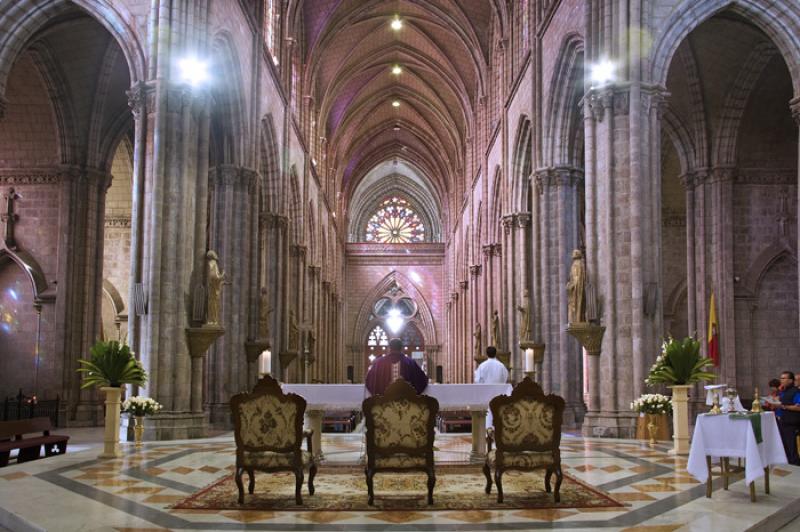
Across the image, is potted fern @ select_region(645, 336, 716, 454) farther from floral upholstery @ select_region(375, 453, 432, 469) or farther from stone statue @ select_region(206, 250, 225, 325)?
stone statue @ select_region(206, 250, 225, 325)

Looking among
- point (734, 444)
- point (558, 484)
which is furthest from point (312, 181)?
point (734, 444)

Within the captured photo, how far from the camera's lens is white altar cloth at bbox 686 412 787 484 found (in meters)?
7.52

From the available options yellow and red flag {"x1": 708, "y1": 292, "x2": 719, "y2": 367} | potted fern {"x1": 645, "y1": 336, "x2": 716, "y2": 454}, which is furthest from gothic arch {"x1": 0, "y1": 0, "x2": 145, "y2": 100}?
yellow and red flag {"x1": 708, "y1": 292, "x2": 719, "y2": 367}

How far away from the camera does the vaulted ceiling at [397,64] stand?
33719 millimetres

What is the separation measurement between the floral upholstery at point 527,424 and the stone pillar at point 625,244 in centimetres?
750

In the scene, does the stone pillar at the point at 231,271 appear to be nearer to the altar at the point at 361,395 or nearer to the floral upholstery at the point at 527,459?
the altar at the point at 361,395

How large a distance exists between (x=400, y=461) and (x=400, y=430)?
28cm

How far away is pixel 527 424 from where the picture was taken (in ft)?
25.9

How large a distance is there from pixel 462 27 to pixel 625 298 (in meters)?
21.9

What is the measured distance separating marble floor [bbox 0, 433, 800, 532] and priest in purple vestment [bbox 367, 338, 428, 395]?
6.47 ft

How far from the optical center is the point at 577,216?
21.3 metres

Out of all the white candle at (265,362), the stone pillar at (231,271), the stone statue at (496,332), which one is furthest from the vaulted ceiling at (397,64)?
the white candle at (265,362)

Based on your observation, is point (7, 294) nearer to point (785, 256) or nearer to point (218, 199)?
point (218, 199)

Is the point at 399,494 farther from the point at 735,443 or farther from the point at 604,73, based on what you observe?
the point at 604,73
